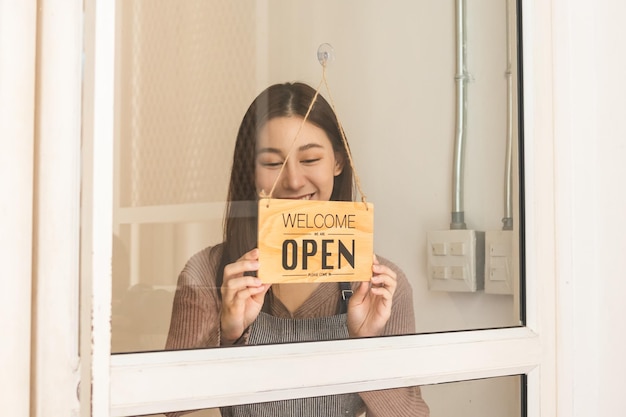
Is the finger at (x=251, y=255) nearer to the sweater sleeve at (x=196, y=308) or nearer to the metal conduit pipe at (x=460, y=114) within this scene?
the sweater sleeve at (x=196, y=308)

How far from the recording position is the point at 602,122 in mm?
1072

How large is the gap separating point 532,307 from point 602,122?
296 millimetres

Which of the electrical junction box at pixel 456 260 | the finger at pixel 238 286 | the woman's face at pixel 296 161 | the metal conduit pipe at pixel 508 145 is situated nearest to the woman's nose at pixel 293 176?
the woman's face at pixel 296 161

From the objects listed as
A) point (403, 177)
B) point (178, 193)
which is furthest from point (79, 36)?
point (403, 177)

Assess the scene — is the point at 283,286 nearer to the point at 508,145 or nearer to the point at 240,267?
the point at 240,267

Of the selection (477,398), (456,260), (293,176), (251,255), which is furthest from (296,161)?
(477,398)

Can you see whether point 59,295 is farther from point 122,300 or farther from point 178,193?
point 178,193

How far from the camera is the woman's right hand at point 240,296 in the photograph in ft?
2.68

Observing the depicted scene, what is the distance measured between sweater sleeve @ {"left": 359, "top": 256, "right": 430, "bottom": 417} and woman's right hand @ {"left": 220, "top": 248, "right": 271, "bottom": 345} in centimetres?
18

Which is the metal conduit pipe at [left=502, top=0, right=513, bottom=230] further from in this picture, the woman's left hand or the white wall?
the woman's left hand

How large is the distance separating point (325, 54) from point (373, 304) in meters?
0.32

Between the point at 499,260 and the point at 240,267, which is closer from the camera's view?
the point at 240,267

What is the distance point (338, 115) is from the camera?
908 mm

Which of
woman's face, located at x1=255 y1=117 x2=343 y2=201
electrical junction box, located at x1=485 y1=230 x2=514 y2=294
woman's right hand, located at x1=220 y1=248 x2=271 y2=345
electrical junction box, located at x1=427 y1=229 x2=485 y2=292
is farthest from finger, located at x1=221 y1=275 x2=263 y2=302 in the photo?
electrical junction box, located at x1=485 y1=230 x2=514 y2=294
